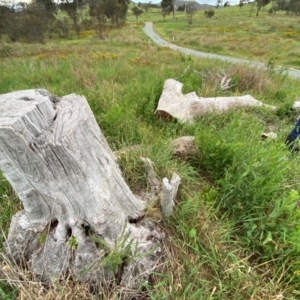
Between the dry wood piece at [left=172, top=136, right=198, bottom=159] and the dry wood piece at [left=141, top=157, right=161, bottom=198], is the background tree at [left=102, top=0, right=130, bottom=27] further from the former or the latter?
the dry wood piece at [left=141, top=157, right=161, bottom=198]

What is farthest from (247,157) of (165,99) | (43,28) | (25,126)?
(43,28)

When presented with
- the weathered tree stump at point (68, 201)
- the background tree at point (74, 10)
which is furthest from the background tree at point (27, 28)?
the weathered tree stump at point (68, 201)

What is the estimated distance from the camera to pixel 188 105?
3.78m

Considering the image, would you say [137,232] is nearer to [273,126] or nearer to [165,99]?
[165,99]

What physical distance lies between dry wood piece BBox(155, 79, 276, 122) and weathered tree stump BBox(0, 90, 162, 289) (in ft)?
6.75

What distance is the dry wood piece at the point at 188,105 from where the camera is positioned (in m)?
3.63

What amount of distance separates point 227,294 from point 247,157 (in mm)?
1133

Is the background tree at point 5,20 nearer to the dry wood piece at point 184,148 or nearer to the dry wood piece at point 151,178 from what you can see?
the dry wood piece at point 184,148

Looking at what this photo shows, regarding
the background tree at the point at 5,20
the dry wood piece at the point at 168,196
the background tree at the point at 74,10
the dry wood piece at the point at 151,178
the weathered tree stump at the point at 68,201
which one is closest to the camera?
the weathered tree stump at the point at 68,201

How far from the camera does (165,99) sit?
154 inches

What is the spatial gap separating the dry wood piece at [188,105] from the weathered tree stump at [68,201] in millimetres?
2058

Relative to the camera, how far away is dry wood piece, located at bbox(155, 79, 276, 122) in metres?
3.63

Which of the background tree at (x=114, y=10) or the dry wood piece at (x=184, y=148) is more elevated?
the background tree at (x=114, y=10)

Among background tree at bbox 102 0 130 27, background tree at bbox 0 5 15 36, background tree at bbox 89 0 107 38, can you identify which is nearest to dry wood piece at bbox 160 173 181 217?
background tree at bbox 89 0 107 38
